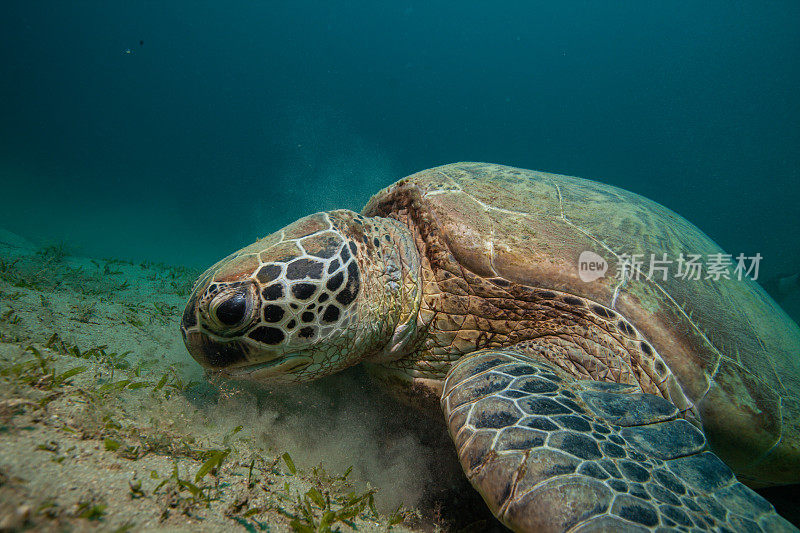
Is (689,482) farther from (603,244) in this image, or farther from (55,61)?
(55,61)

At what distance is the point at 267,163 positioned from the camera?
5481 centimetres

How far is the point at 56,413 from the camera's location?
110 cm

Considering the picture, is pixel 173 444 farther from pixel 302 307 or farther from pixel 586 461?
pixel 586 461

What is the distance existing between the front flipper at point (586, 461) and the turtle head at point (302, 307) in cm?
59

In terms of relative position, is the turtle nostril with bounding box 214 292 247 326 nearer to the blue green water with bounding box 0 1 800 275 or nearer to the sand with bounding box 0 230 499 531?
the sand with bounding box 0 230 499 531

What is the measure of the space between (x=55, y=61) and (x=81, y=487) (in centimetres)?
8267

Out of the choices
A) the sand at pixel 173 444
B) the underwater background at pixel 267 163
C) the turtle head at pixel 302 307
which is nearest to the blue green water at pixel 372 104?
the underwater background at pixel 267 163

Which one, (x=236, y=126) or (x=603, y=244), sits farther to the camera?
(x=236, y=126)

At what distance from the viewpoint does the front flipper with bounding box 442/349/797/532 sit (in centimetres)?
94

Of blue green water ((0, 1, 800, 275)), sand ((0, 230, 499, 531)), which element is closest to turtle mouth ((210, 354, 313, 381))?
sand ((0, 230, 499, 531))

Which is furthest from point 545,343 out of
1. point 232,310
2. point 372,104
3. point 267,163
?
point 372,104

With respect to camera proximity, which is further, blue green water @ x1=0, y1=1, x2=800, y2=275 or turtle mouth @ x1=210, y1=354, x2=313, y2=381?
blue green water @ x1=0, y1=1, x2=800, y2=275

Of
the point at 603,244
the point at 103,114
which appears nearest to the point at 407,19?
the point at 103,114

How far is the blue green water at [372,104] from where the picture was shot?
3581 cm
